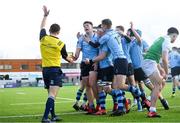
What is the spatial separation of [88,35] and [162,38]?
2028mm

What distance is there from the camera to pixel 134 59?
11.9m

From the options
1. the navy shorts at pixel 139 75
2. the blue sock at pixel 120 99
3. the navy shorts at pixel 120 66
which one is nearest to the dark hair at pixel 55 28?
the navy shorts at pixel 120 66

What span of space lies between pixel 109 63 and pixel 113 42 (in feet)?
2.35

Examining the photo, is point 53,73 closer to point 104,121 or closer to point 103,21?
point 104,121

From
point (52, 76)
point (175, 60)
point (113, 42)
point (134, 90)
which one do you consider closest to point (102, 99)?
point (134, 90)

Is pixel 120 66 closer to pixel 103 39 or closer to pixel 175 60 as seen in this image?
pixel 103 39

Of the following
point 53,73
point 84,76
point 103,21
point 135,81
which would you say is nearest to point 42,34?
point 53,73

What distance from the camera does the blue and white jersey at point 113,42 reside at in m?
10.0

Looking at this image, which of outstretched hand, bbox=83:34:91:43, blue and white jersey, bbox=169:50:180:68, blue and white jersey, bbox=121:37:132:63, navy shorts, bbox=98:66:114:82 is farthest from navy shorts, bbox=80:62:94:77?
blue and white jersey, bbox=169:50:180:68

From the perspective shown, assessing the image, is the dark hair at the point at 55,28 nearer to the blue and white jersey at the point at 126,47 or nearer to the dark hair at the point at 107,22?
the dark hair at the point at 107,22

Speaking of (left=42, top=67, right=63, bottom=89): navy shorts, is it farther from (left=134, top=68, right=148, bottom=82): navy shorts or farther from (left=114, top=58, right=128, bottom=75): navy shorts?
(left=134, top=68, right=148, bottom=82): navy shorts

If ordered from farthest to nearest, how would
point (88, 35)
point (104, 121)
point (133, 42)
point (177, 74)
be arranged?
1. point (177, 74)
2. point (133, 42)
3. point (88, 35)
4. point (104, 121)

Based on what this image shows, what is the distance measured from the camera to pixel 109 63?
417 inches

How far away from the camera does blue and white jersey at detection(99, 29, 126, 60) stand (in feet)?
32.9
